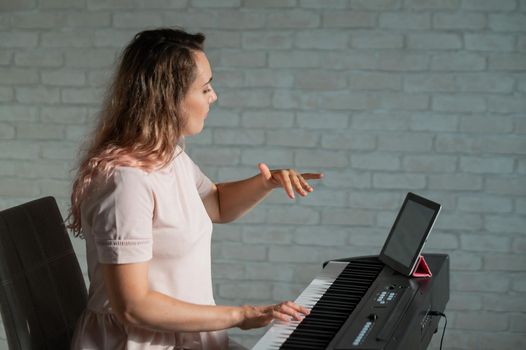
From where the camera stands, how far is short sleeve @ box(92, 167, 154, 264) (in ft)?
5.86

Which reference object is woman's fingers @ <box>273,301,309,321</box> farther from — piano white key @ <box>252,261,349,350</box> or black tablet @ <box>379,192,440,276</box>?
black tablet @ <box>379,192,440,276</box>

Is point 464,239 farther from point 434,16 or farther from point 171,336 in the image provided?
point 171,336

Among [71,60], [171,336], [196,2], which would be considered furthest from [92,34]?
[171,336]

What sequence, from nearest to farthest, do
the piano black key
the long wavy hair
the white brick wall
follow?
the piano black key → the long wavy hair → the white brick wall

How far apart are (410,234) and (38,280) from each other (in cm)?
97

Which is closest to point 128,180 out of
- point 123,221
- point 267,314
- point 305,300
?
point 123,221

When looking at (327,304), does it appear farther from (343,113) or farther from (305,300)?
(343,113)

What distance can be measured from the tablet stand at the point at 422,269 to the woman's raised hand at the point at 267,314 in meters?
0.49

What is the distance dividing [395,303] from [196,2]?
1841 mm

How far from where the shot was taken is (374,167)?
3414mm

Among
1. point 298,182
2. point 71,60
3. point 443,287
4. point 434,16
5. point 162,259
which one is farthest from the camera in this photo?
point 71,60

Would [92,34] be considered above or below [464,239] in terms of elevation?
above

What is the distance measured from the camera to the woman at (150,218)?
180 cm

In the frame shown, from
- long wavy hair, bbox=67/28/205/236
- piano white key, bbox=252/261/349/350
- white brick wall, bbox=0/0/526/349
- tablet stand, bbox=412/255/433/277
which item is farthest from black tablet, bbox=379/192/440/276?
white brick wall, bbox=0/0/526/349
